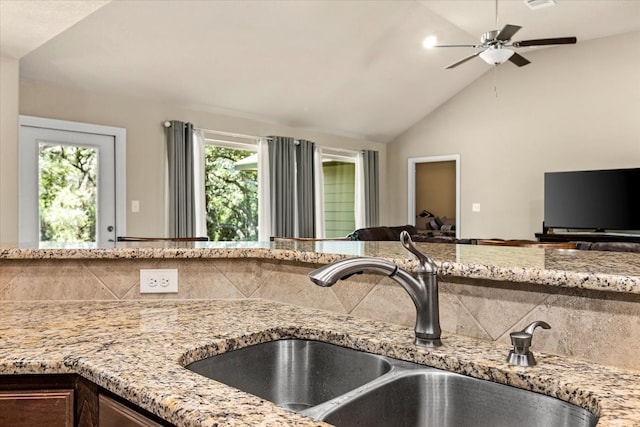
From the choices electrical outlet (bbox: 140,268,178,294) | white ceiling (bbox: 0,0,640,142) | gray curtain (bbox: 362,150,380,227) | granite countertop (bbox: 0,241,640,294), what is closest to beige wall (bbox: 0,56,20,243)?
white ceiling (bbox: 0,0,640,142)

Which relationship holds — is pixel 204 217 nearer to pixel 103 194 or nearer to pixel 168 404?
pixel 103 194

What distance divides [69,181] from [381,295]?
399 centimetres

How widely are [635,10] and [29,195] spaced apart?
6162 mm

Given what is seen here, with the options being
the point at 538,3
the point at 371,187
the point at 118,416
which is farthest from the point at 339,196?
the point at 118,416

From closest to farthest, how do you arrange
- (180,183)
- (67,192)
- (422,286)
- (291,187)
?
(422,286), (67,192), (180,183), (291,187)

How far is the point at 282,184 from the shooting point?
20.3 ft

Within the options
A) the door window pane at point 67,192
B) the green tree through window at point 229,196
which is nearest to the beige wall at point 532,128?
the green tree through window at point 229,196

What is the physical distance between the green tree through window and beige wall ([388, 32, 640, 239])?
296 centimetres

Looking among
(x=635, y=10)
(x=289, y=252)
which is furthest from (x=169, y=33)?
(x=635, y=10)

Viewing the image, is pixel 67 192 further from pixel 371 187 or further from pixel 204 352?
pixel 371 187

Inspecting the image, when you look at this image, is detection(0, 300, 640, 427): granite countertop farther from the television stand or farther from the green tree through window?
the television stand

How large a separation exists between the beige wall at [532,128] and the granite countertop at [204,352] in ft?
19.8

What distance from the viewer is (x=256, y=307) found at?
1.44m

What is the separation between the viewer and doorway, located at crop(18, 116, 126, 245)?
420 cm
